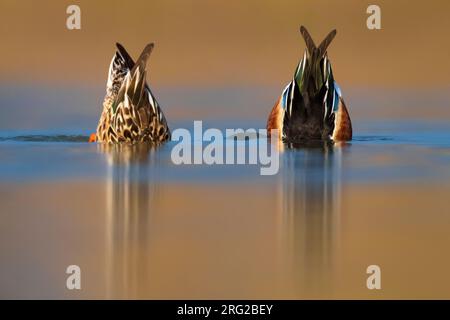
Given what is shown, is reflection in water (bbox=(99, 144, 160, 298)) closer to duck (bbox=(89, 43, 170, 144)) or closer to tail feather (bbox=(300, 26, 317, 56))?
duck (bbox=(89, 43, 170, 144))

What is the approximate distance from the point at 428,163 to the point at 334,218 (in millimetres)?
3829

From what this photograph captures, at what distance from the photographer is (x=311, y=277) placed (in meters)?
6.55

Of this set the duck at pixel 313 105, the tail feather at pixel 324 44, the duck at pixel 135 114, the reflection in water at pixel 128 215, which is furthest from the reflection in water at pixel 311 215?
the duck at pixel 135 114

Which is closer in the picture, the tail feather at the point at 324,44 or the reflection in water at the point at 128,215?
the reflection in water at the point at 128,215

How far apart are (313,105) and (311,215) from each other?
5.01 m

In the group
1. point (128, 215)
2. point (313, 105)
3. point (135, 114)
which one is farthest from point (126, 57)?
point (128, 215)

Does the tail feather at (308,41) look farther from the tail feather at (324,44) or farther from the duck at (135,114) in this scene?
the duck at (135,114)

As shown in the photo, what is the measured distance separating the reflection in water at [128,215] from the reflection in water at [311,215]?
95 centimetres

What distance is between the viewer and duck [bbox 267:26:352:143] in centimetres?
1294

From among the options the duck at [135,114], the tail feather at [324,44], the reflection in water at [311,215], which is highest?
the tail feather at [324,44]

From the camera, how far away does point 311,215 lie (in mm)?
8430

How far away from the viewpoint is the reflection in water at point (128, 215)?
6512 mm

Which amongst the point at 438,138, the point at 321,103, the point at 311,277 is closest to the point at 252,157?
the point at 321,103

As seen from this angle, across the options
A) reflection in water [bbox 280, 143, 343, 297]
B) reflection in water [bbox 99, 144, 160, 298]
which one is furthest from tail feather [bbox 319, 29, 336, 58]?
reflection in water [bbox 99, 144, 160, 298]
